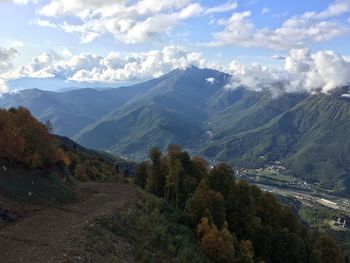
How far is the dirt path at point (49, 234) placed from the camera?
31797mm

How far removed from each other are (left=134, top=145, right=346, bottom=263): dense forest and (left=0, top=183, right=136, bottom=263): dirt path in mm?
19165

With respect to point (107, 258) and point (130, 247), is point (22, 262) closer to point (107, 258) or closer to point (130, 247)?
point (107, 258)

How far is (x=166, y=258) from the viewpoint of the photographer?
4406 centimetres

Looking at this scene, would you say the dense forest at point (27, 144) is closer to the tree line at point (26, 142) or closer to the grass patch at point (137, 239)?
the tree line at point (26, 142)

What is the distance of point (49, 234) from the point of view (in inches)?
1487

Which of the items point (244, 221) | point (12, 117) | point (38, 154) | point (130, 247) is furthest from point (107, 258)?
point (244, 221)

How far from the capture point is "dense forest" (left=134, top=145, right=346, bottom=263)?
2564 inches

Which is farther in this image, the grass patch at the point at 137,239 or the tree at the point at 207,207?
the tree at the point at 207,207

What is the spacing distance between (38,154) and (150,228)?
65.8 feet

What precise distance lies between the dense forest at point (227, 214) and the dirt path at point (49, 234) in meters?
19.2

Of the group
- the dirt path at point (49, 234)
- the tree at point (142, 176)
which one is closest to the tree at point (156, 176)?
the tree at point (142, 176)

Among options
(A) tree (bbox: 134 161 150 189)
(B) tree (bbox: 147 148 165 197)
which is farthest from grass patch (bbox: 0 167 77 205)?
(A) tree (bbox: 134 161 150 189)

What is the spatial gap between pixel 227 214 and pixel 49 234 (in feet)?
158

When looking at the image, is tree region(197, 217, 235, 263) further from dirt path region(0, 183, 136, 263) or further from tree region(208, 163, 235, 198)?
tree region(208, 163, 235, 198)
